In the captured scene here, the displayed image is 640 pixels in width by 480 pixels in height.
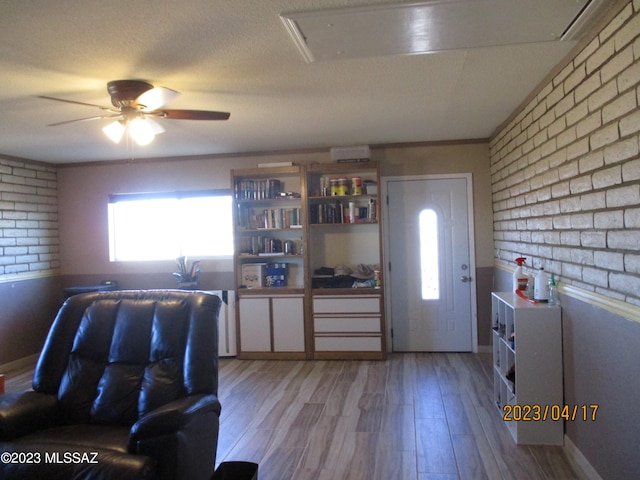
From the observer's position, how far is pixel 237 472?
2.03 m

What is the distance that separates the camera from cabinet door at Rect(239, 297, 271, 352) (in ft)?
15.7

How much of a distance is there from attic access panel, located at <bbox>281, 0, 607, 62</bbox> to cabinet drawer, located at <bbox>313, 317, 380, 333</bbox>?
2927 mm

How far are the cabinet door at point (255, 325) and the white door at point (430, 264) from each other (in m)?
1.44

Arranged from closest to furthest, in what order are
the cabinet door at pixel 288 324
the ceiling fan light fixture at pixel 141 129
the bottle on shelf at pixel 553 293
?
the bottle on shelf at pixel 553 293, the ceiling fan light fixture at pixel 141 129, the cabinet door at pixel 288 324

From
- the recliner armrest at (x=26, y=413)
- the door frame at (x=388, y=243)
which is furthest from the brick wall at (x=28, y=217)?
the door frame at (x=388, y=243)

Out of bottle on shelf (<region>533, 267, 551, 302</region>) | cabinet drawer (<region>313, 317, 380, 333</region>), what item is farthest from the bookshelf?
bottle on shelf (<region>533, 267, 551, 302</region>)

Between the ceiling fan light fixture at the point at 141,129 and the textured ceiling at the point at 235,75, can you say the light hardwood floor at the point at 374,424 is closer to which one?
the ceiling fan light fixture at the point at 141,129

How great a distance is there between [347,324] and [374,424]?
160 cm

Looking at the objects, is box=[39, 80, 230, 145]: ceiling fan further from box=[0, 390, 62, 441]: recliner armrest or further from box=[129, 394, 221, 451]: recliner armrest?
box=[129, 394, 221, 451]: recliner armrest

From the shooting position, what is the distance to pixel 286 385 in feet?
13.0

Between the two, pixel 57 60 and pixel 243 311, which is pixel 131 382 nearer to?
pixel 57 60

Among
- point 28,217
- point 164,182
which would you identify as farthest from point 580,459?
point 28,217

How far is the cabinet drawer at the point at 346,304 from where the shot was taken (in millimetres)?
4559

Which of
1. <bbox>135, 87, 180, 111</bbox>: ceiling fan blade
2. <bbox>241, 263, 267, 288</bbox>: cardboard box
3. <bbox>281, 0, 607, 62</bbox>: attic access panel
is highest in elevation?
<bbox>281, 0, 607, 62</bbox>: attic access panel
